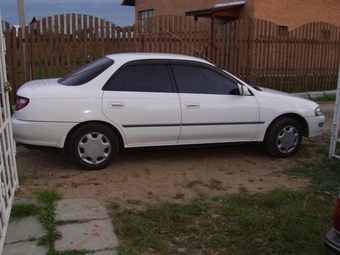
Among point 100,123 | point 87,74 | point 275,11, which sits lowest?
point 100,123

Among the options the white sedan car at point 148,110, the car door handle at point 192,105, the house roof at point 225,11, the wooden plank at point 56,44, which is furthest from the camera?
the house roof at point 225,11

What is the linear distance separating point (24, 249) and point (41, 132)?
6.28 feet

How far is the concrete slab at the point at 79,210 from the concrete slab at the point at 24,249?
51cm

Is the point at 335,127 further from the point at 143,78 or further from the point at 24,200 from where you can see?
the point at 24,200

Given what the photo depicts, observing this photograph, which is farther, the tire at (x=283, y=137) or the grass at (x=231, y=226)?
the tire at (x=283, y=137)

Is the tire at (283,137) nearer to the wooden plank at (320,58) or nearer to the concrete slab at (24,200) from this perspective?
the concrete slab at (24,200)

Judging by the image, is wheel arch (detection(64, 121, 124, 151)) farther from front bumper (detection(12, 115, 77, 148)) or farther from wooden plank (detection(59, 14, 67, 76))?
wooden plank (detection(59, 14, 67, 76))

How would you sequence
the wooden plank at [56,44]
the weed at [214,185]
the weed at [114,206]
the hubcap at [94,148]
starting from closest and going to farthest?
the weed at [114,206] → the weed at [214,185] → the hubcap at [94,148] → the wooden plank at [56,44]

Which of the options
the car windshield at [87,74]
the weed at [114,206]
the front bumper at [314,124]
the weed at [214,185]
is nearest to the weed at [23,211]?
the weed at [114,206]

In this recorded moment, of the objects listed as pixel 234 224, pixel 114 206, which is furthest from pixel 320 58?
pixel 114 206

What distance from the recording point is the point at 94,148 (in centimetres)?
529

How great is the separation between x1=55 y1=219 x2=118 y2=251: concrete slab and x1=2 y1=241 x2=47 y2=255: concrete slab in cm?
14

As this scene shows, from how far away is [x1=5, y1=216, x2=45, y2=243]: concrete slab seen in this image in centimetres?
367

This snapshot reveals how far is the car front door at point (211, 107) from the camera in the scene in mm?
5586
